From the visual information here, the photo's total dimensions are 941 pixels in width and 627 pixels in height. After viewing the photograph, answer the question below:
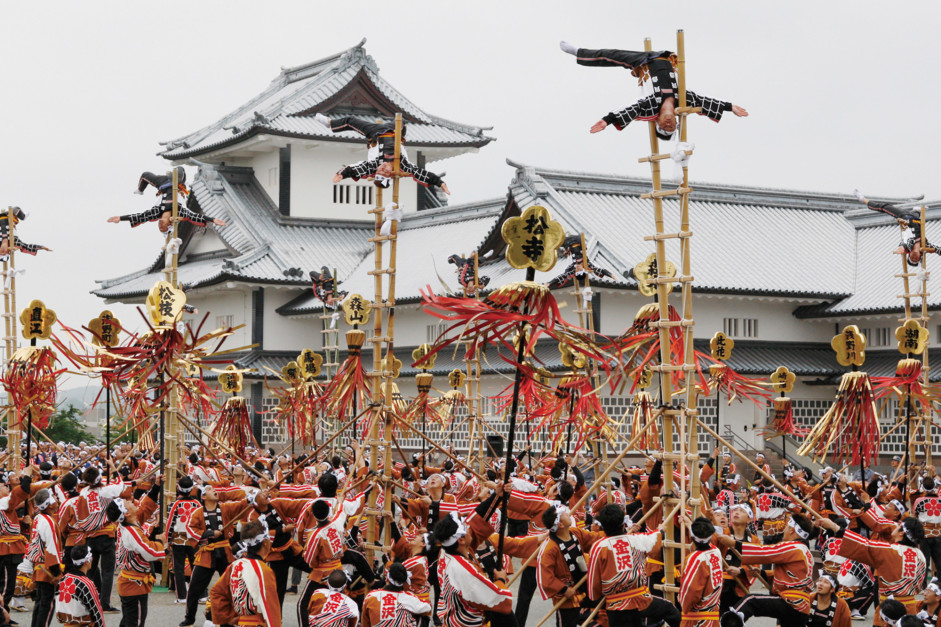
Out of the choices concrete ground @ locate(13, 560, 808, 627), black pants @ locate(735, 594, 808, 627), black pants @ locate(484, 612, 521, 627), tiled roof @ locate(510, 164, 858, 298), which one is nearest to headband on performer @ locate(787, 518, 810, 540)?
black pants @ locate(735, 594, 808, 627)

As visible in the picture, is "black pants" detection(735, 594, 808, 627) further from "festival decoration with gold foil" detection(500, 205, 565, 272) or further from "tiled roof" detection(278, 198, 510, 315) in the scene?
"tiled roof" detection(278, 198, 510, 315)

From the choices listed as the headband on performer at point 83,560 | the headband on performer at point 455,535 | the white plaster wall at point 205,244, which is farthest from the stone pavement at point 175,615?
the white plaster wall at point 205,244

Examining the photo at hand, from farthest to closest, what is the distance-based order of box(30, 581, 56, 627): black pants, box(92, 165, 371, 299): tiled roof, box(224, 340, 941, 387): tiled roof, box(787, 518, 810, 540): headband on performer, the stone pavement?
box(92, 165, 371, 299): tiled roof < box(224, 340, 941, 387): tiled roof < the stone pavement < box(30, 581, 56, 627): black pants < box(787, 518, 810, 540): headband on performer

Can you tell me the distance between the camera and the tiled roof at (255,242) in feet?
121

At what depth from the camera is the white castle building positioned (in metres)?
31.4

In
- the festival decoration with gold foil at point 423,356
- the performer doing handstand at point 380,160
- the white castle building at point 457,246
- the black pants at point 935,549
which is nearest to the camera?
the performer doing handstand at point 380,160

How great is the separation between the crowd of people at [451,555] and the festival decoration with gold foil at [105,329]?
6.67 ft

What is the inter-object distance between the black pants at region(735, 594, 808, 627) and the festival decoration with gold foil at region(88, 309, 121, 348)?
32.5 feet

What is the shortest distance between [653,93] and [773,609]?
481cm

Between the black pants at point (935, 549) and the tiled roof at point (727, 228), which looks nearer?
the black pants at point (935, 549)

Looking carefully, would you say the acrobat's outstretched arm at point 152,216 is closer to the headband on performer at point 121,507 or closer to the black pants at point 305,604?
the headband on performer at point 121,507

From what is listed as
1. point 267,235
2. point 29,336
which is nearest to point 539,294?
point 29,336

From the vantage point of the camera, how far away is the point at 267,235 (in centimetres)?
3903

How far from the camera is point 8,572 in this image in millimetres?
14328
